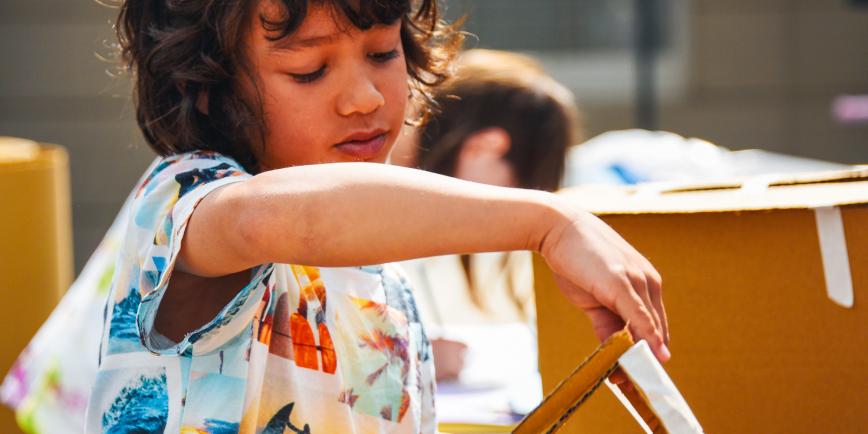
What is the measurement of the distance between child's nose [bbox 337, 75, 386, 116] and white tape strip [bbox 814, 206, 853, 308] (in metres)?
0.46

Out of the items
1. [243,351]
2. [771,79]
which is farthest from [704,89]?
[243,351]

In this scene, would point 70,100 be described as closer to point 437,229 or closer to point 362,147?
point 362,147

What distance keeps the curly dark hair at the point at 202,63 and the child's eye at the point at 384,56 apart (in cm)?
4

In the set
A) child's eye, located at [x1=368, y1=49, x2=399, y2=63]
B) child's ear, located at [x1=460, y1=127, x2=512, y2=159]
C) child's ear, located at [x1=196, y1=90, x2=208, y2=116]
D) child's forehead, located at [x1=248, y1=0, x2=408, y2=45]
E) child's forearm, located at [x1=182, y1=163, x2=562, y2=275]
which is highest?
child's forehead, located at [x1=248, y1=0, x2=408, y2=45]

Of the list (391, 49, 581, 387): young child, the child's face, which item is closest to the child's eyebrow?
the child's face

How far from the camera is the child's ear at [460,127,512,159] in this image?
2.73 metres

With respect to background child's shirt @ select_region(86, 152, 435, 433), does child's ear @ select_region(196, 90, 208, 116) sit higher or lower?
higher

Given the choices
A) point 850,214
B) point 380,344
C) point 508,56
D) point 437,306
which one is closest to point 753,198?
point 850,214

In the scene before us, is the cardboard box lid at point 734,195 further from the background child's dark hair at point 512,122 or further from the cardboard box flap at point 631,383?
the background child's dark hair at point 512,122

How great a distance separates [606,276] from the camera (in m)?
0.83

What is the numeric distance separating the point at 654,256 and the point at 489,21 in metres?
5.69

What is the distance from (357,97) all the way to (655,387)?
1.66ft

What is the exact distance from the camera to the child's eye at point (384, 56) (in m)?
Result: 1.26

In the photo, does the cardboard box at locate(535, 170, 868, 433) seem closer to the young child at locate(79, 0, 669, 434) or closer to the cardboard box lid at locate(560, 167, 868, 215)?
the cardboard box lid at locate(560, 167, 868, 215)
